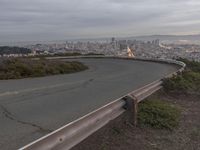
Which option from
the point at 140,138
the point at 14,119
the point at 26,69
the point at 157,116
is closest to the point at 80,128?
the point at 140,138

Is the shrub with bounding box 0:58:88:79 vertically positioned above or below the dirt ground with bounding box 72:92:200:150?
below

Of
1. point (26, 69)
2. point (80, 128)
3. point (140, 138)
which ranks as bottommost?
point (26, 69)

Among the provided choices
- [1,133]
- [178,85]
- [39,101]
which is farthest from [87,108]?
[178,85]

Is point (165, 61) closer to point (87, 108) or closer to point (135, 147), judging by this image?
point (87, 108)

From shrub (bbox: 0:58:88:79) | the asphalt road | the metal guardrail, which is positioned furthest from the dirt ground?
shrub (bbox: 0:58:88:79)

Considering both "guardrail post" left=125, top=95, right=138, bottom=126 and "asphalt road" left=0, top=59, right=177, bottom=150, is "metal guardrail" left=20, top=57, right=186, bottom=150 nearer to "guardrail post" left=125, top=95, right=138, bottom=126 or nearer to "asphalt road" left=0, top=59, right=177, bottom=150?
"guardrail post" left=125, top=95, right=138, bottom=126

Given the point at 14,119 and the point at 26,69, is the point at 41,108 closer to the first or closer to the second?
the point at 14,119

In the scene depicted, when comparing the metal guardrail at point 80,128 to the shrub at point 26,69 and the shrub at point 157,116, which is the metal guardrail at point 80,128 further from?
the shrub at point 26,69
